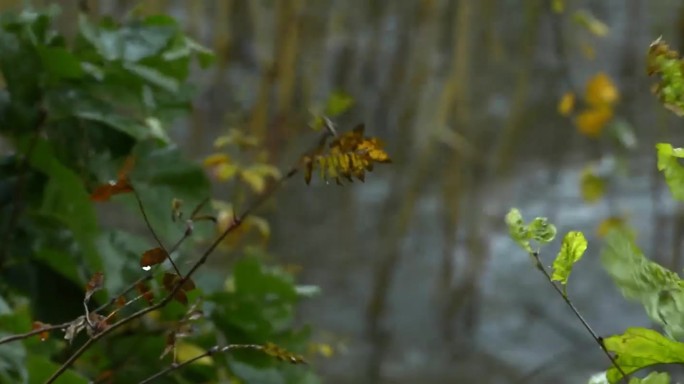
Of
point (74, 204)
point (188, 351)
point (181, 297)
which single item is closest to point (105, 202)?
point (74, 204)

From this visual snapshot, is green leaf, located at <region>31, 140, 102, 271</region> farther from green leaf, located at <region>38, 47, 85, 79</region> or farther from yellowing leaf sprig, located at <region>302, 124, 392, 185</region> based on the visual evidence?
yellowing leaf sprig, located at <region>302, 124, 392, 185</region>

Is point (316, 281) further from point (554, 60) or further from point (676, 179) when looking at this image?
point (676, 179)

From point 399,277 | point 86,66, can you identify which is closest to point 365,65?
point 399,277

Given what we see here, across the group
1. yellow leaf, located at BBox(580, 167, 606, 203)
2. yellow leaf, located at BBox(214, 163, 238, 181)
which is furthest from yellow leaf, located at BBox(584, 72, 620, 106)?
yellow leaf, located at BBox(214, 163, 238, 181)

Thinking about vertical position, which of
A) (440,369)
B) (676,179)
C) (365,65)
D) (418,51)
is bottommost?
(676,179)

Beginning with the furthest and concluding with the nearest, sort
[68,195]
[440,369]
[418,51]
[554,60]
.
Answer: [554,60] → [440,369] → [418,51] → [68,195]
